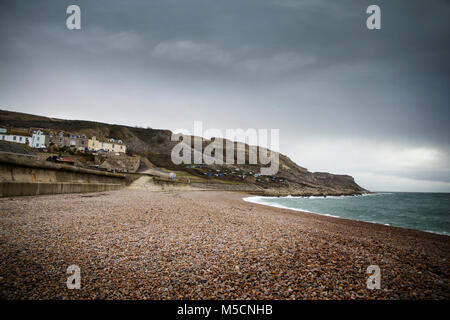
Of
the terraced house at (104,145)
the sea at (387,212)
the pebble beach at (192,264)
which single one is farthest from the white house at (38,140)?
the pebble beach at (192,264)

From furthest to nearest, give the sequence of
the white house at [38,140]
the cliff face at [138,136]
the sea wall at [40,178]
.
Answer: the cliff face at [138,136] → the white house at [38,140] → the sea wall at [40,178]

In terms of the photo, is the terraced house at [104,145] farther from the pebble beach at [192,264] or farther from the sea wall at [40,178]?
the pebble beach at [192,264]

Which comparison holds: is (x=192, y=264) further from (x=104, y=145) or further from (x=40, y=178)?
(x=104, y=145)

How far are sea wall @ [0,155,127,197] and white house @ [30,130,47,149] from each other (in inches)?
2506

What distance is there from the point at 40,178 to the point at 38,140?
69937 mm

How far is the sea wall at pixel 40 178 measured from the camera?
11988 mm

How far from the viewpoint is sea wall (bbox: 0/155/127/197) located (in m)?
12.0

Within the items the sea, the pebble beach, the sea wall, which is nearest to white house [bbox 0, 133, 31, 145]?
the sea wall

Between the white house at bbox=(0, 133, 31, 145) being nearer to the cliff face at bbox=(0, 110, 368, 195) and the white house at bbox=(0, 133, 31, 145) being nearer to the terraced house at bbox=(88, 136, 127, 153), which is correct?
the terraced house at bbox=(88, 136, 127, 153)

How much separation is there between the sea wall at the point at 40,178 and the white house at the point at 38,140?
6365cm

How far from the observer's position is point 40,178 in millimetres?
14438

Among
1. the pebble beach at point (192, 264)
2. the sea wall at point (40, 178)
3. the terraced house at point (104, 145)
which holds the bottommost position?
the pebble beach at point (192, 264)
